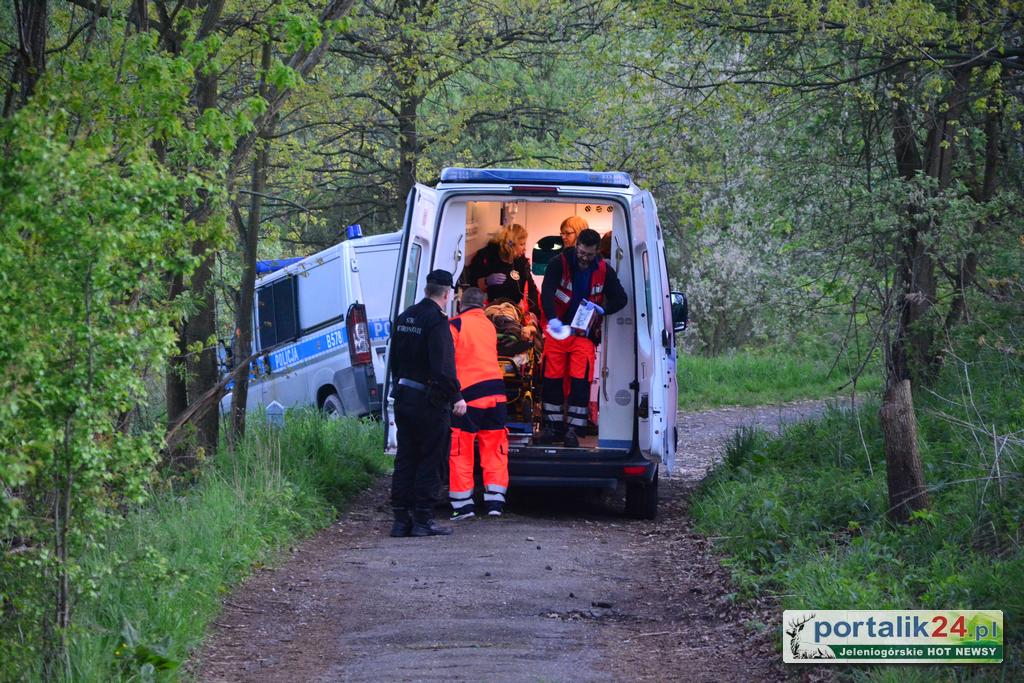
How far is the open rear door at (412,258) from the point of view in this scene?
8781 millimetres

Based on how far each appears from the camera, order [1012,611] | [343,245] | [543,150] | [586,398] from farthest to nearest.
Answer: [543,150] < [343,245] < [586,398] < [1012,611]

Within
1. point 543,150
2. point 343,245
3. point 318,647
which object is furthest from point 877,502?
point 543,150

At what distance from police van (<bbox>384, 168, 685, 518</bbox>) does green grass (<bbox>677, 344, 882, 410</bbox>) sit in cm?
948

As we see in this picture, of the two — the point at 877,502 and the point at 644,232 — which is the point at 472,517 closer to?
the point at 644,232

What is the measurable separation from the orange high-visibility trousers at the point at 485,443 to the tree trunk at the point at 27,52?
3590 mm

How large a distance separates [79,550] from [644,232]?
15.9 ft

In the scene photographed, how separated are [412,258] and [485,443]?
1445 mm

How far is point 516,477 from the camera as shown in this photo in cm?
907

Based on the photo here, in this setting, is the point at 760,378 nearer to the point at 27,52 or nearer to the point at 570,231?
the point at 570,231

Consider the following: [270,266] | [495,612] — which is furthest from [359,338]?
[495,612]

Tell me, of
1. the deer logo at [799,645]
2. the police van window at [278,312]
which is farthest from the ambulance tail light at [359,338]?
the deer logo at [799,645]

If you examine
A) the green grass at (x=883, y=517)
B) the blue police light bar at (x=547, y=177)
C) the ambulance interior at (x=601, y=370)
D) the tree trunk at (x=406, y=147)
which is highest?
the tree trunk at (x=406, y=147)

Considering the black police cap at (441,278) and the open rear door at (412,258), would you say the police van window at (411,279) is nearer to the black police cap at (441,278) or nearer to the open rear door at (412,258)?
the open rear door at (412,258)

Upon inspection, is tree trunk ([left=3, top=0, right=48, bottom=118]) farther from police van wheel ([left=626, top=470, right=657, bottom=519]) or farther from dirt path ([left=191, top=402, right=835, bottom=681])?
police van wheel ([left=626, top=470, right=657, bottom=519])
